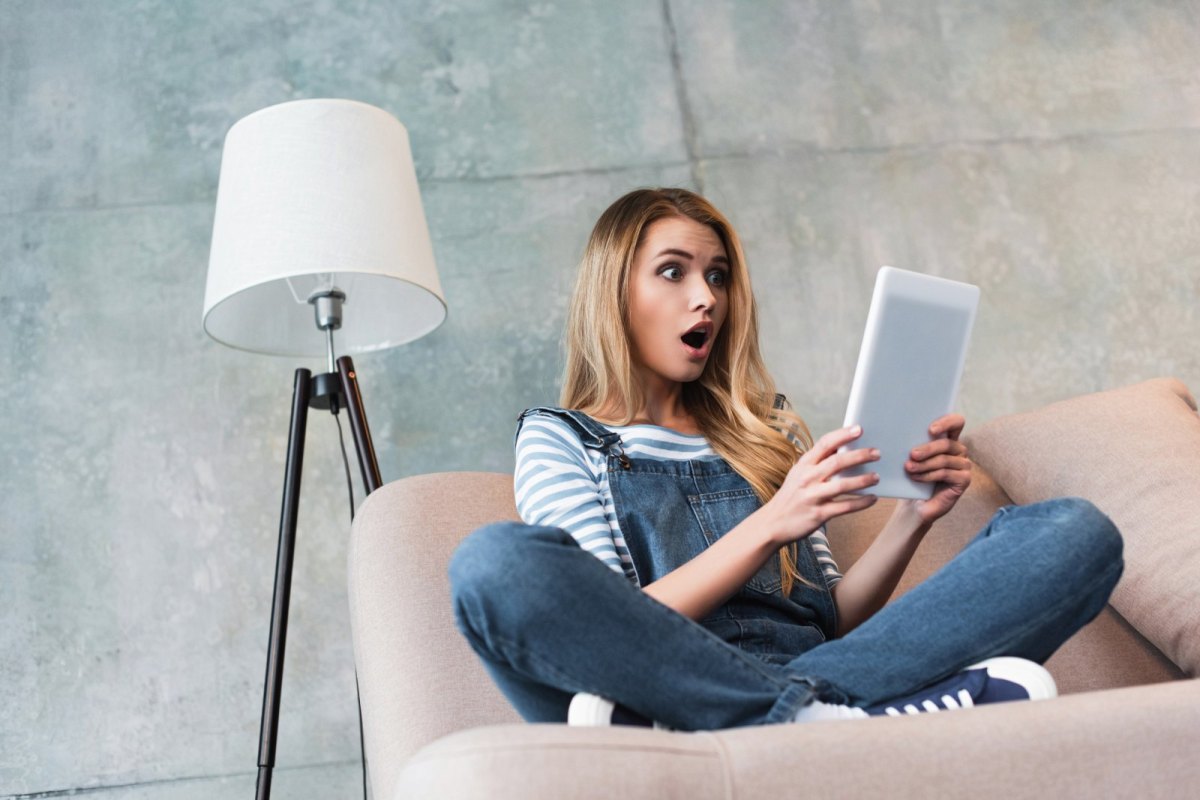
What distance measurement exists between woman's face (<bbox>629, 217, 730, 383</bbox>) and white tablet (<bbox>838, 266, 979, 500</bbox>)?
0.50m

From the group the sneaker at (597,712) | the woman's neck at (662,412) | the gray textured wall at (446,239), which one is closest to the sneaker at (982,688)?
the sneaker at (597,712)

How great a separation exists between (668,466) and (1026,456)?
A: 2.01 feet

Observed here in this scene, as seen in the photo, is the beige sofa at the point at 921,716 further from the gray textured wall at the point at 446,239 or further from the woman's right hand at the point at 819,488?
the gray textured wall at the point at 446,239

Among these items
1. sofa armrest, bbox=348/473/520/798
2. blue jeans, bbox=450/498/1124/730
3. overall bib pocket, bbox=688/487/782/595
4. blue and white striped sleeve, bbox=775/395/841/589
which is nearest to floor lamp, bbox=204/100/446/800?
sofa armrest, bbox=348/473/520/798

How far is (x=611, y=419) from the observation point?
1.82m

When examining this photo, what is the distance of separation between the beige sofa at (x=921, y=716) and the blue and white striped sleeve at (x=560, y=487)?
0.15m

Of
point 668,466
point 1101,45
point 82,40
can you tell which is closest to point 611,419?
point 668,466

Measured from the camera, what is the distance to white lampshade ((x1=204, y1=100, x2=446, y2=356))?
1.88m

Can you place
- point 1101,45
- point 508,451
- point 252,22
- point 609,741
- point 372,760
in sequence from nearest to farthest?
point 609,741 → point 372,760 → point 508,451 → point 252,22 → point 1101,45

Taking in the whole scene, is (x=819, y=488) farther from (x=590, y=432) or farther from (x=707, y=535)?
(x=590, y=432)

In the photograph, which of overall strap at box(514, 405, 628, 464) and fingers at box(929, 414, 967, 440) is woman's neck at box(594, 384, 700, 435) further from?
fingers at box(929, 414, 967, 440)

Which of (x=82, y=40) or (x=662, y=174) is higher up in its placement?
(x=82, y=40)

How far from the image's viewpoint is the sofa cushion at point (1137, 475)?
1.65m

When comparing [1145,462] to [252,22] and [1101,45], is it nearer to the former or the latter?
[1101,45]
